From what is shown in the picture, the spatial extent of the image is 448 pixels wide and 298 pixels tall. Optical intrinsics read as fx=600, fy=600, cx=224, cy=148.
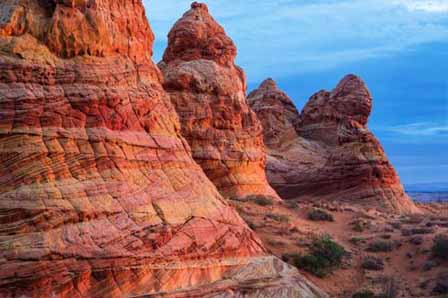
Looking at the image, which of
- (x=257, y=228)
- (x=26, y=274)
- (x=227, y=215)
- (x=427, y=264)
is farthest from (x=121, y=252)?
(x=427, y=264)

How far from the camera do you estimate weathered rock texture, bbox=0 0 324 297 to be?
40.8 feet

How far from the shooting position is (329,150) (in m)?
50.0

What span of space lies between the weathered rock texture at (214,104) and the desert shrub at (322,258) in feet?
26.8

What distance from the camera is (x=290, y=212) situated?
2883 centimetres

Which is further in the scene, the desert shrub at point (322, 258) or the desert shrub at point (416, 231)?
the desert shrub at point (416, 231)

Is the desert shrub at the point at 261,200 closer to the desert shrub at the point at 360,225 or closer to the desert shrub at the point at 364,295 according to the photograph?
the desert shrub at the point at 360,225

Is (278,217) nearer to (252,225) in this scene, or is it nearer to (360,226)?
(252,225)

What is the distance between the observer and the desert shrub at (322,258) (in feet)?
68.4

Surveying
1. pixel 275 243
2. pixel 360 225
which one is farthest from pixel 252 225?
pixel 360 225

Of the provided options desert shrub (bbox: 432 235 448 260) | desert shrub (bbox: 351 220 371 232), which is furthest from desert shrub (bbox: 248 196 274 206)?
desert shrub (bbox: 432 235 448 260)

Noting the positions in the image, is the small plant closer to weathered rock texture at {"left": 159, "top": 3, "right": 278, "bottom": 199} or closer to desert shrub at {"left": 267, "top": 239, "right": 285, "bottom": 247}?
weathered rock texture at {"left": 159, "top": 3, "right": 278, "bottom": 199}

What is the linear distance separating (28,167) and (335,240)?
604 inches

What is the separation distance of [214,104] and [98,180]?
1736cm

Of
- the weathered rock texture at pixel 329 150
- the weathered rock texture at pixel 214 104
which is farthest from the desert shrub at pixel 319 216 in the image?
the weathered rock texture at pixel 329 150
